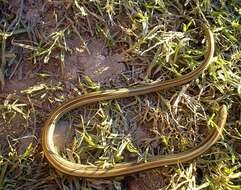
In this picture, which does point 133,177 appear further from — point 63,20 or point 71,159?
point 63,20

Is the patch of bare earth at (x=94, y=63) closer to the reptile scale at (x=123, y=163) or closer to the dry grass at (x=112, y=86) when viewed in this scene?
the dry grass at (x=112, y=86)

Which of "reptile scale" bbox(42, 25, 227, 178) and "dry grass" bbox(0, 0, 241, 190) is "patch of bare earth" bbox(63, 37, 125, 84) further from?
"reptile scale" bbox(42, 25, 227, 178)

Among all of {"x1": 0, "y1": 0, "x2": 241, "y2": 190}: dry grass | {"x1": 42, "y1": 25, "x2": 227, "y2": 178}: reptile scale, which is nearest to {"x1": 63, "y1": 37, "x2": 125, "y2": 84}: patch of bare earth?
{"x1": 0, "y1": 0, "x2": 241, "y2": 190}: dry grass

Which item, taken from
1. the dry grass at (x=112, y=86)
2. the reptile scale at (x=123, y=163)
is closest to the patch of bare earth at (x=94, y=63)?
the dry grass at (x=112, y=86)

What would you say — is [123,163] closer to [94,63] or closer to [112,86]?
[112,86]

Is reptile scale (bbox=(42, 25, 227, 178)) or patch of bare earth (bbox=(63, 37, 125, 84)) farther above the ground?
patch of bare earth (bbox=(63, 37, 125, 84))

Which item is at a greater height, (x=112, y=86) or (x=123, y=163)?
(x=112, y=86)

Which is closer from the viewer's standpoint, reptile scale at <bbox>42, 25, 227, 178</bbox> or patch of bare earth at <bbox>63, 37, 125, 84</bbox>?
reptile scale at <bbox>42, 25, 227, 178</bbox>

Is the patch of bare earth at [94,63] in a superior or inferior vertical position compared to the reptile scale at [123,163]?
superior

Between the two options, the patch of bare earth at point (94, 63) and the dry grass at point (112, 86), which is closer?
the dry grass at point (112, 86)

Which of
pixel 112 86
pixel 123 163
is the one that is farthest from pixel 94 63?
pixel 123 163

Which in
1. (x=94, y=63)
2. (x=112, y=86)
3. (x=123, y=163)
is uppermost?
(x=94, y=63)
